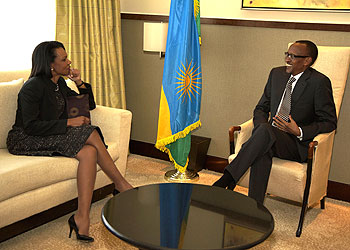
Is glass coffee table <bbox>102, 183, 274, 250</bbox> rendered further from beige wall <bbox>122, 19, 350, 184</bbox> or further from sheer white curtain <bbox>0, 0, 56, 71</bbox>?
sheer white curtain <bbox>0, 0, 56, 71</bbox>

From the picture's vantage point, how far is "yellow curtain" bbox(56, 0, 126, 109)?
4.54 metres

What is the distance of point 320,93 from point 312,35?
811 mm

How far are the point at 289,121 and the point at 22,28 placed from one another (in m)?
2.61

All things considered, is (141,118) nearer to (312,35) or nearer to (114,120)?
(114,120)

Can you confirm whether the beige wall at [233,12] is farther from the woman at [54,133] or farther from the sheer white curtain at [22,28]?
the woman at [54,133]

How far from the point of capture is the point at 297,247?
3320mm

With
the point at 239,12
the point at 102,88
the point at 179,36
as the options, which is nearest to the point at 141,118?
the point at 102,88

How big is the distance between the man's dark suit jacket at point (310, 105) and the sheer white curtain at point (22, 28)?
226cm

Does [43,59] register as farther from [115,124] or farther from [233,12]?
[233,12]

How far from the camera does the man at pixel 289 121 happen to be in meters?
3.54

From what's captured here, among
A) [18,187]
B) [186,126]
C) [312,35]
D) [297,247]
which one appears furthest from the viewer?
[186,126]

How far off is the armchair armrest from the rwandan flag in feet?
2.25

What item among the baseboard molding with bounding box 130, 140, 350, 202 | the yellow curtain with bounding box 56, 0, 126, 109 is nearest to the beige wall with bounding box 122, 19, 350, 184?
the baseboard molding with bounding box 130, 140, 350, 202

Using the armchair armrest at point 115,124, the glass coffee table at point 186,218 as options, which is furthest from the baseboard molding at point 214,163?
the glass coffee table at point 186,218
